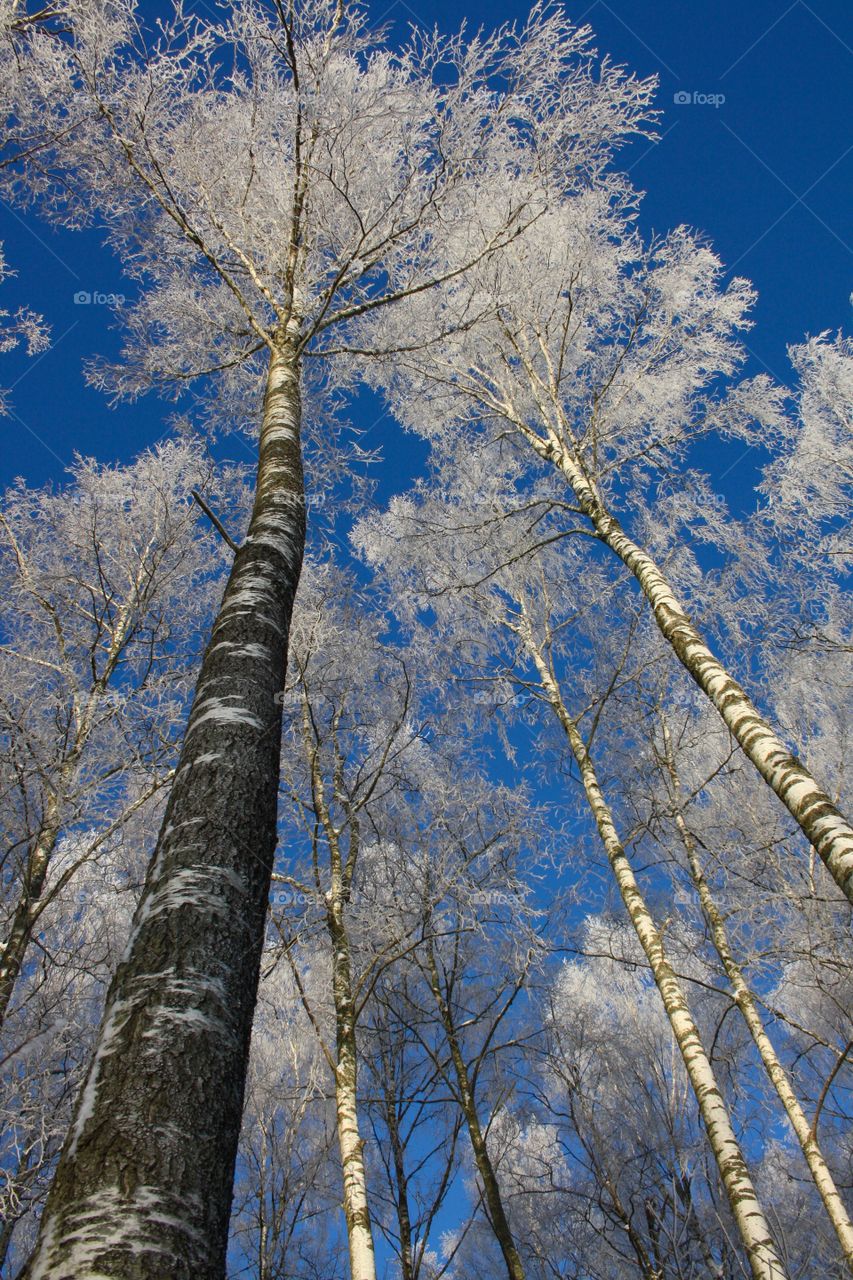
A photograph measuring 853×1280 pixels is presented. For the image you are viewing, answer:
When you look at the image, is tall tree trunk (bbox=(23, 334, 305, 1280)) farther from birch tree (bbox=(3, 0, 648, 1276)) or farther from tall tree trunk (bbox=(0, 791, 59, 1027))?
tall tree trunk (bbox=(0, 791, 59, 1027))

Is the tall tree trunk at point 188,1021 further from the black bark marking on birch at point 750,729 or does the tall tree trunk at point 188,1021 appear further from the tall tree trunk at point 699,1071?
the tall tree trunk at point 699,1071

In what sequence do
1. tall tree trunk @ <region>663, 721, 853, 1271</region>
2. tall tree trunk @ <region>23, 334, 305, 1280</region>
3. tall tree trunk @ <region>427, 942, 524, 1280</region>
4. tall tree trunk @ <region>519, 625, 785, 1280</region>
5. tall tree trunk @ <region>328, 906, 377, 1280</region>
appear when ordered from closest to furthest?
tall tree trunk @ <region>23, 334, 305, 1280</region>, tall tree trunk @ <region>328, 906, 377, 1280</region>, tall tree trunk @ <region>519, 625, 785, 1280</region>, tall tree trunk @ <region>663, 721, 853, 1271</region>, tall tree trunk @ <region>427, 942, 524, 1280</region>

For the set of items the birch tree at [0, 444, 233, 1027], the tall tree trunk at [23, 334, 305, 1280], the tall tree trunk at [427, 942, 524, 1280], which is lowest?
the tall tree trunk at [23, 334, 305, 1280]

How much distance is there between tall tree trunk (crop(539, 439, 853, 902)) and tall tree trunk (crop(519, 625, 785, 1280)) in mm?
2645

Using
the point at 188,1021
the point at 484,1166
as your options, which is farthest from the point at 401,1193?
the point at 188,1021

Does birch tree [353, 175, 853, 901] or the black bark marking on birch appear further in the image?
birch tree [353, 175, 853, 901]

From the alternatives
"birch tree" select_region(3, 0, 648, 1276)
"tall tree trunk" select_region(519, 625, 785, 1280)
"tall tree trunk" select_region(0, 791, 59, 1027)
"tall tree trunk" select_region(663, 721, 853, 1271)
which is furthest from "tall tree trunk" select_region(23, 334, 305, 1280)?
"tall tree trunk" select_region(663, 721, 853, 1271)

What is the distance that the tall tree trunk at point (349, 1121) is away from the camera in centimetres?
398

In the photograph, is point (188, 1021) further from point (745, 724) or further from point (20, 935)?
point (20, 935)

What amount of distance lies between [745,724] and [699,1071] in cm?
300

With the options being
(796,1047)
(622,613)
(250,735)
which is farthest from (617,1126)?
(250,735)

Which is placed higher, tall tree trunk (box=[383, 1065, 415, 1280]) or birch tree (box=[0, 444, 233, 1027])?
birch tree (box=[0, 444, 233, 1027])

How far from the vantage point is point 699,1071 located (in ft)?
16.7

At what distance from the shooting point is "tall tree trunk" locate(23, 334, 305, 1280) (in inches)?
47.8
